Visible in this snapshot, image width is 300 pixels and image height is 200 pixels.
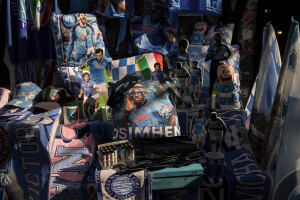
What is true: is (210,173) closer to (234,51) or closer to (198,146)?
(198,146)

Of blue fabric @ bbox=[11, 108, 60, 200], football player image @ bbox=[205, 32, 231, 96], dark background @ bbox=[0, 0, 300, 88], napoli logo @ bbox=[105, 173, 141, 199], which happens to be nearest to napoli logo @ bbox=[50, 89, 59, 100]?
blue fabric @ bbox=[11, 108, 60, 200]

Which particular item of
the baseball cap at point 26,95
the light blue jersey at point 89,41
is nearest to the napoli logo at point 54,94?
the baseball cap at point 26,95

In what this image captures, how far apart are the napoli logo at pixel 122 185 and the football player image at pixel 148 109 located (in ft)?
1.11

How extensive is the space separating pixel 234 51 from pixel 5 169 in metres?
2.02

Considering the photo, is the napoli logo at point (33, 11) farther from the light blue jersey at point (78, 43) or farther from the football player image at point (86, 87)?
the football player image at point (86, 87)

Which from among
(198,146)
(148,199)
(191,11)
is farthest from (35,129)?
(191,11)

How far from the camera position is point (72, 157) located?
148 centimetres

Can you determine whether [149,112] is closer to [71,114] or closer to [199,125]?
[199,125]

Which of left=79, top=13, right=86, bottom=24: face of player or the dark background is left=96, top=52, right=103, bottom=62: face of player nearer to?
left=79, top=13, right=86, bottom=24: face of player

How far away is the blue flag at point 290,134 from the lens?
1120 millimetres

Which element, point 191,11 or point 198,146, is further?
point 191,11

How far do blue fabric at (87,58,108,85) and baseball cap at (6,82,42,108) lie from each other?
1.53ft

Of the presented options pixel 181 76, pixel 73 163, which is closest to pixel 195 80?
pixel 181 76

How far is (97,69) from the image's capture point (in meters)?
2.04
